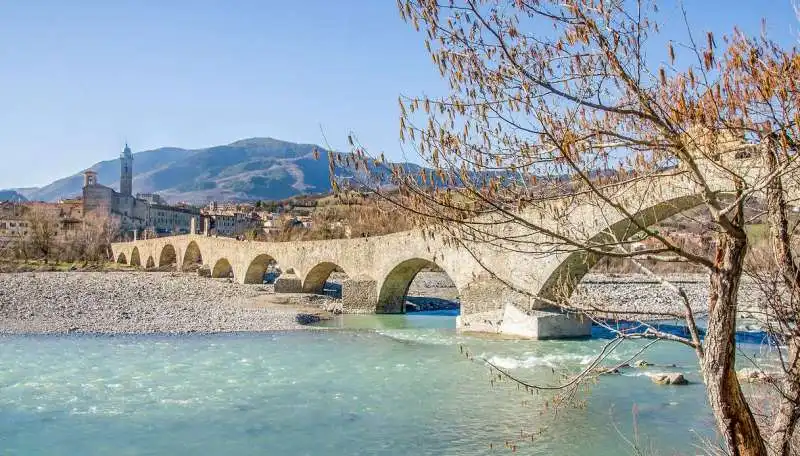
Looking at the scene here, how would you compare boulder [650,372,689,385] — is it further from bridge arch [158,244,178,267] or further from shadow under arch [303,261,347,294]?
bridge arch [158,244,178,267]

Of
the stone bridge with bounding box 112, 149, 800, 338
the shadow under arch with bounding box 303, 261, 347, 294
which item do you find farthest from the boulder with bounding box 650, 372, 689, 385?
the shadow under arch with bounding box 303, 261, 347, 294

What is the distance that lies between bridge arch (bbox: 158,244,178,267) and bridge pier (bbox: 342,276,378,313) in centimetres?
3112

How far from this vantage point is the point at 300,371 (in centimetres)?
1146

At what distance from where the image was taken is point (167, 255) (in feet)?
172

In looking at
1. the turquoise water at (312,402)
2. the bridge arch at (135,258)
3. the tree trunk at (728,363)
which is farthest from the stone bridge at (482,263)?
the bridge arch at (135,258)

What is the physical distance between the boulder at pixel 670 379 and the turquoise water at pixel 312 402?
0.64 feet

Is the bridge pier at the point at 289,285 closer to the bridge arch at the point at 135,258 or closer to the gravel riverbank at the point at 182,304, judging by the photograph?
the gravel riverbank at the point at 182,304

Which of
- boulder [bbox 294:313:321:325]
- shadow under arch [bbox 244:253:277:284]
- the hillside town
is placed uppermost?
the hillside town

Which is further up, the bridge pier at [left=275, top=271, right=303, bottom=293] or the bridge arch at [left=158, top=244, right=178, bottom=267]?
the bridge arch at [left=158, top=244, right=178, bottom=267]

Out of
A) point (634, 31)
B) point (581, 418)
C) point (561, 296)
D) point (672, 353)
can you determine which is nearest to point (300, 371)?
point (581, 418)

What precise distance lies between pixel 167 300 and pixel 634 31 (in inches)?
904

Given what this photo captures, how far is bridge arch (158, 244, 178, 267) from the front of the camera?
167 feet

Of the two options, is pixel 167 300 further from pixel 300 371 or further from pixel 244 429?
pixel 244 429

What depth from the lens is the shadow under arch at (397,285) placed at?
21.1 metres
